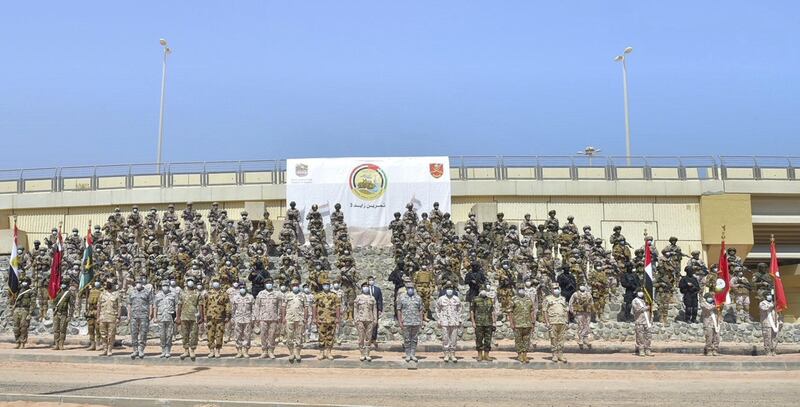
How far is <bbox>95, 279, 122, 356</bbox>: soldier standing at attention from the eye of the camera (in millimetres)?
15711

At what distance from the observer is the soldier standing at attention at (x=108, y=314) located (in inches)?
619

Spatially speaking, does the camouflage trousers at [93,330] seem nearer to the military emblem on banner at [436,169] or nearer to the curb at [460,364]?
the curb at [460,364]

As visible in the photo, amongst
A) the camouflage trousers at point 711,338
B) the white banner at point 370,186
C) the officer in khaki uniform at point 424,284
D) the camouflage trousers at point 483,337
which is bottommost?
the camouflage trousers at point 711,338

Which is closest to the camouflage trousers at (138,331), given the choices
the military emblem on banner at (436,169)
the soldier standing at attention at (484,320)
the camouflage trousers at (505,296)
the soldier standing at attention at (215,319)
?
the soldier standing at attention at (215,319)

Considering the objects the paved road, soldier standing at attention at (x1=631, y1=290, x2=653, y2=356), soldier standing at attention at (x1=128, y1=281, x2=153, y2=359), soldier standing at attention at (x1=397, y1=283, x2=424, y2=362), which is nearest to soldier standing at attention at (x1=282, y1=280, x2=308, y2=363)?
the paved road

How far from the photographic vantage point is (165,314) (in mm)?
15305

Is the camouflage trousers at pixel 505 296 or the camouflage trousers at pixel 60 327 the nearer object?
the camouflage trousers at pixel 60 327

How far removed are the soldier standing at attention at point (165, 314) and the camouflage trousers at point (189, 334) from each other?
357 millimetres

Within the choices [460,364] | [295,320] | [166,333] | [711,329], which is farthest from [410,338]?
[711,329]

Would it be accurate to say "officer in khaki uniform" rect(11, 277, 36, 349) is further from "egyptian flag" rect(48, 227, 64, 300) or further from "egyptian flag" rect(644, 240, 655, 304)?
"egyptian flag" rect(644, 240, 655, 304)

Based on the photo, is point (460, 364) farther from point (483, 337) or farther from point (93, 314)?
point (93, 314)

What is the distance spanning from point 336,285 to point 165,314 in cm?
386

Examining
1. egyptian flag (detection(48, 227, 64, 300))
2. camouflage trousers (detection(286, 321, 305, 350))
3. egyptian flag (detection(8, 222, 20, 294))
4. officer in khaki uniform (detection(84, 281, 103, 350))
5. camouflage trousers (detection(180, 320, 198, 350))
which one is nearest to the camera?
camouflage trousers (detection(286, 321, 305, 350))

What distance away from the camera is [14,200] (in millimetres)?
31688
